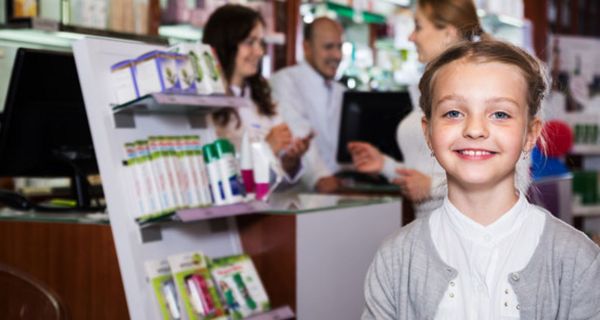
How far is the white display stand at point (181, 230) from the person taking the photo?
2.48m

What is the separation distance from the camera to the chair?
2064mm

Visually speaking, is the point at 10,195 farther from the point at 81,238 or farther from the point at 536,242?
the point at 536,242

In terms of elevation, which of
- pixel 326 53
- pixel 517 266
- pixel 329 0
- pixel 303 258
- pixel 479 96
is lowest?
pixel 303 258

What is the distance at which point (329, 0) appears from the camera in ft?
19.5

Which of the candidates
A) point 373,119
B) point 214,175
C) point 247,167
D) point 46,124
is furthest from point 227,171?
point 373,119

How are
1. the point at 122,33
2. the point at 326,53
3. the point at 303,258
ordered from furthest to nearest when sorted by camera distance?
1. the point at 326,53
2. the point at 122,33
3. the point at 303,258

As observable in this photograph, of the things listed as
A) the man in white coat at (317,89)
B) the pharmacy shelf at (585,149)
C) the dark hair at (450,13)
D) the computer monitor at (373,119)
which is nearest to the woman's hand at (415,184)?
the dark hair at (450,13)

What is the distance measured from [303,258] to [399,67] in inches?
169

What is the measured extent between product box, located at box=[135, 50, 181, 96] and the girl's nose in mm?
1096

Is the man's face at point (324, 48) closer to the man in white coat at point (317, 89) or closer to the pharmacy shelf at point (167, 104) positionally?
the man in white coat at point (317, 89)

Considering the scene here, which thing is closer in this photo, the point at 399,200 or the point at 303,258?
the point at 303,258

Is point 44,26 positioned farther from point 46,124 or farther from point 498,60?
point 498,60

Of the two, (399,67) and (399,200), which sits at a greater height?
(399,67)

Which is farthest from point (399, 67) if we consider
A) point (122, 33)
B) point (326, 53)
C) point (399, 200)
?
point (399, 200)
